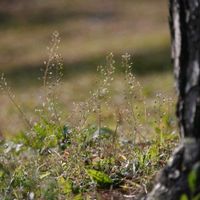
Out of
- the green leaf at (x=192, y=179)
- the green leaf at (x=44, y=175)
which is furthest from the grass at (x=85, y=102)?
the green leaf at (x=192, y=179)

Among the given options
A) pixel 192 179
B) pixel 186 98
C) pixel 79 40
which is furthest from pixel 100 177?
pixel 79 40

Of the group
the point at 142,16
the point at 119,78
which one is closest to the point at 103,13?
the point at 142,16

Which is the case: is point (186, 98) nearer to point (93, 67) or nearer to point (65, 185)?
point (65, 185)

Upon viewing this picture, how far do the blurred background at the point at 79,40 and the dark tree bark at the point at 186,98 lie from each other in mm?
7993

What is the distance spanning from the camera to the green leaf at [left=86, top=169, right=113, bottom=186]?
450cm

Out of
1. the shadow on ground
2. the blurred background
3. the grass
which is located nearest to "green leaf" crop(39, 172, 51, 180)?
the grass

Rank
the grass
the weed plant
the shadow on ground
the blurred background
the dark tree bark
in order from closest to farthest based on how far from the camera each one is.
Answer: the dark tree bark → the weed plant → the grass → the blurred background → the shadow on ground

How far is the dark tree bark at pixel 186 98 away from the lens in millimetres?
3506

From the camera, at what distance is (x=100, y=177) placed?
4512mm

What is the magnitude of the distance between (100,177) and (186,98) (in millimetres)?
1140

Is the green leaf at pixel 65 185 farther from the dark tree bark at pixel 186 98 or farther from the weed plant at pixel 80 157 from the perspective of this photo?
the dark tree bark at pixel 186 98

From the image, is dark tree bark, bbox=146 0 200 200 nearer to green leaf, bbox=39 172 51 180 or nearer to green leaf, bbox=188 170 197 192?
green leaf, bbox=188 170 197 192

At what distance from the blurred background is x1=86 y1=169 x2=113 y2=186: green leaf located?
7002 millimetres

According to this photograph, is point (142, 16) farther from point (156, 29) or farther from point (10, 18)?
point (10, 18)
